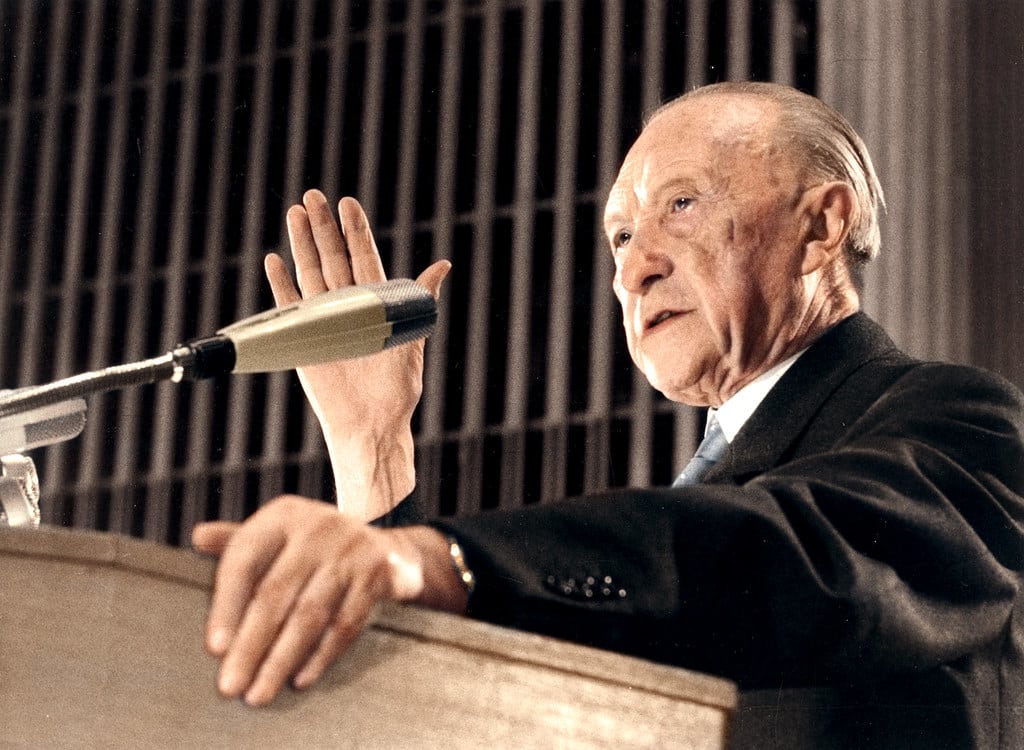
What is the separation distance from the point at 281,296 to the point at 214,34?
37.3ft

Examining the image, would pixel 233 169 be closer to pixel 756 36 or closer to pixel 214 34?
pixel 214 34

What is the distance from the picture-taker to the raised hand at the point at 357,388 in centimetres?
249

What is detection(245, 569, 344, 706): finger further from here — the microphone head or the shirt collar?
the shirt collar

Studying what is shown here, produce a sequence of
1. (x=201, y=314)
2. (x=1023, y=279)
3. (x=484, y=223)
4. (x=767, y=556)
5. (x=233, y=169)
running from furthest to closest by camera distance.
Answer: (x=484, y=223), (x=201, y=314), (x=233, y=169), (x=1023, y=279), (x=767, y=556)

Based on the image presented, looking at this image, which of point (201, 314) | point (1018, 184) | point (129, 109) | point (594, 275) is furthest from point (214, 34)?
point (1018, 184)

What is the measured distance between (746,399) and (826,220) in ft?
1.06

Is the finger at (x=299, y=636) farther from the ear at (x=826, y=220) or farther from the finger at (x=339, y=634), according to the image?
the ear at (x=826, y=220)

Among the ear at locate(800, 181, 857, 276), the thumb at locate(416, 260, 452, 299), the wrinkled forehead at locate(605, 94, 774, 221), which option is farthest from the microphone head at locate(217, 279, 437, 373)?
the ear at locate(800, 181, 857, 276)

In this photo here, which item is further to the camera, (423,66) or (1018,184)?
(423,66)

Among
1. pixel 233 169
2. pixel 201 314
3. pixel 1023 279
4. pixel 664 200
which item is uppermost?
pixel 664 200

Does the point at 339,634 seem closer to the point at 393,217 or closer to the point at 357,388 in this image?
the point at 357,388

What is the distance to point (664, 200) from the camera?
2.59m

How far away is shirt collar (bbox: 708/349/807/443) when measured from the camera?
245 centimetres

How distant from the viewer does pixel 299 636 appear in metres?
1.23
